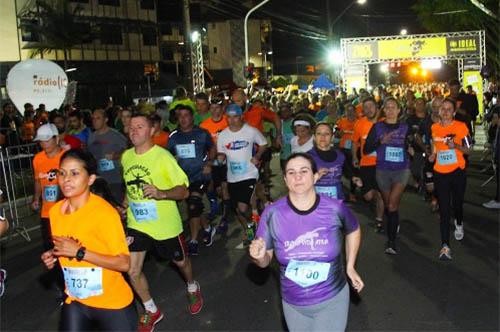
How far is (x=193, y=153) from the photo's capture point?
783 cm

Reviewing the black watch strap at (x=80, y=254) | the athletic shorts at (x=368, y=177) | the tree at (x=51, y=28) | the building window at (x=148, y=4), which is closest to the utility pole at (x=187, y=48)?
the athletic shorts at (x=368, y=177)

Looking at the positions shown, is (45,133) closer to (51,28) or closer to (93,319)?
(93,319)

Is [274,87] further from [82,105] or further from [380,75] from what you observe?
[380,75]

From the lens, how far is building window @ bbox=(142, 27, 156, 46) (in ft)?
167

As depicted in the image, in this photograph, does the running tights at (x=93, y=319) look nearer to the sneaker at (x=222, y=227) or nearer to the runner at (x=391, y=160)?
the runner at (x=391, y=160)

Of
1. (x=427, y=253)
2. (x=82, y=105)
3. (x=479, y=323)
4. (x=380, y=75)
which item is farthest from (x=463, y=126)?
(x=380, y=75)

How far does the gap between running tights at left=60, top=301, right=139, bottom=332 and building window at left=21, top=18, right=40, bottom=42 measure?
3401cm

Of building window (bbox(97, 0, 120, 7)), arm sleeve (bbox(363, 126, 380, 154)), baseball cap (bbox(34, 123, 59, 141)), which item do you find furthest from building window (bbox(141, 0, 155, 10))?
baseball cap (bbox(34, 123, 59, 141))

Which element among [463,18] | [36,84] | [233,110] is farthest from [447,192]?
[463,18]

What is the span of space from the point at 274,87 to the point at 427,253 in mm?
43196

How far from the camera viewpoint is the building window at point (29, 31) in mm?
34531

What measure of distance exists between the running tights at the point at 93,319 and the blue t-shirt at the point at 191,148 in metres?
4.19

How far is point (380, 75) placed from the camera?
6775 cm

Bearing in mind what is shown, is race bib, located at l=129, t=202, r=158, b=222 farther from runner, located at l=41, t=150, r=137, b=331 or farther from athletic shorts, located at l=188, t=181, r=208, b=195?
athletic shorts, located at l=188, t=181, r=208, b=195
